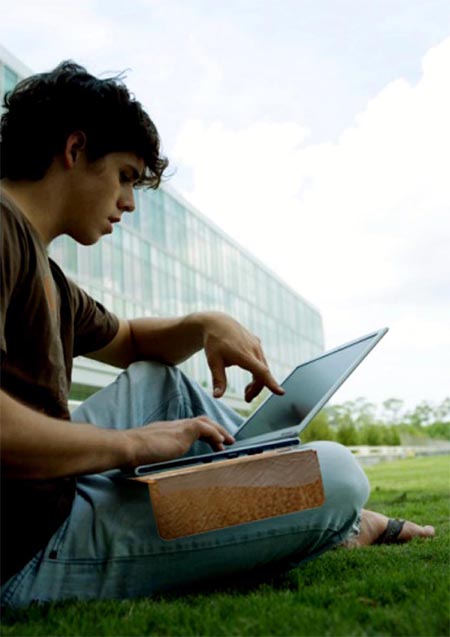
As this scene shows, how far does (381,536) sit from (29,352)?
5.93ft

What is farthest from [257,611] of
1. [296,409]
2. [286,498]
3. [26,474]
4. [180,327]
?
[180,327]

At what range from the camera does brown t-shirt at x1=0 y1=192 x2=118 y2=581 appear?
1.83 m

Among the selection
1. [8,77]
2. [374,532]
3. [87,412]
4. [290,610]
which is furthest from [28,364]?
[8,77]

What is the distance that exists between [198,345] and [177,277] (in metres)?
31.5

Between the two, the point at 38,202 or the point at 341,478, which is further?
the point at 38,202

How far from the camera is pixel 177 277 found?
3422 centimetres

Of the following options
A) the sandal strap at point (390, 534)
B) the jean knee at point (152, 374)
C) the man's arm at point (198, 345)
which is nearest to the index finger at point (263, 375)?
the man's arm at point (198, 345)

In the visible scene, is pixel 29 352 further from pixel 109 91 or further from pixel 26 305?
pixel 109 91

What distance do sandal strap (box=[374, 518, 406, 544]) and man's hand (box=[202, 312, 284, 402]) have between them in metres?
0.97

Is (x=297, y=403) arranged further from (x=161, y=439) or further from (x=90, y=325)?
(x=90, y=325)

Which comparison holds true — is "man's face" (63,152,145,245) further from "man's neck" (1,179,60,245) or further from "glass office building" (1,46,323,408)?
"glass office building" (1,46,323,408)

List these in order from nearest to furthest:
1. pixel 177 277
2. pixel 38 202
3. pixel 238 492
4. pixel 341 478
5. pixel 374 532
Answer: pixel 238 492 < pixel 341 478 < pixel 38 202 < pixel 374 532 < pixel 177 277

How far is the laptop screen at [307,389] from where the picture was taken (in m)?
2.28

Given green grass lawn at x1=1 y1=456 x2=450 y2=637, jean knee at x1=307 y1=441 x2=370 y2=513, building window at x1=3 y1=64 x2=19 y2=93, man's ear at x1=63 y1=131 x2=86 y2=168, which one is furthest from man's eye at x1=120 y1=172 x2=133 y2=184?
building window at x1=3 y1=64 x2=19 y2=93
